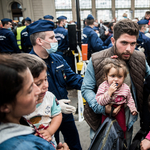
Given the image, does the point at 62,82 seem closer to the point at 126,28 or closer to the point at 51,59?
the point at 51,59

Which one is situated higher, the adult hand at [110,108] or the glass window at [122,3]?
the glass window at [122,3]

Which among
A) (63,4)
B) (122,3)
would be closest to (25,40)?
(63,4)

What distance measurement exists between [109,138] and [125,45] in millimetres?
979

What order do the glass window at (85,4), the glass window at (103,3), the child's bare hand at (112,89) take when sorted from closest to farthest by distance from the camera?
the child's bare hand at (112,89), the glass window at (85,4), the glass window at (103,3)

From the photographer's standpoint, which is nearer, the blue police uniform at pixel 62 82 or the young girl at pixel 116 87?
the young girl at pixel 116 87

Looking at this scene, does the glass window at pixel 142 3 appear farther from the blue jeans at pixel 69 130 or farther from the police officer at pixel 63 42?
the blue jeans at pixel 69 130

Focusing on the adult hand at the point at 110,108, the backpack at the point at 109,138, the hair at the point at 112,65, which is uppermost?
the hair at the point at 112,65

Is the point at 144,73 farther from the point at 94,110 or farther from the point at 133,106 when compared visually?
the point at 94,110

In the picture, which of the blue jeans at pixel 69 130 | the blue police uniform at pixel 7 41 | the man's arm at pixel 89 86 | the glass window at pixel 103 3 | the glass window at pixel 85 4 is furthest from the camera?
the glass window at pixel 103 3

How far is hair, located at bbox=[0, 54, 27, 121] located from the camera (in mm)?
653

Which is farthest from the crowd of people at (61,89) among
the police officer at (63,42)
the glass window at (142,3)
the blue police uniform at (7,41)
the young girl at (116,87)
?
the glass window at (142,3)

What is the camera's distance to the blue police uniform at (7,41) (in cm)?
502

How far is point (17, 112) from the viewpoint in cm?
76

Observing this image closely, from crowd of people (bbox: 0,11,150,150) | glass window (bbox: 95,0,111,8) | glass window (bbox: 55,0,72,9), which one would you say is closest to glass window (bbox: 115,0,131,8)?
glass window (bbox: 95,0,111,8)
